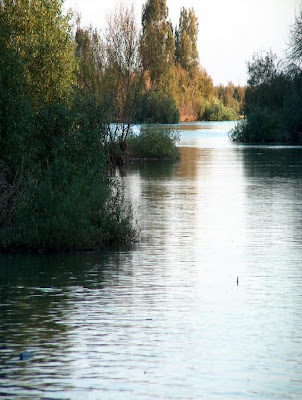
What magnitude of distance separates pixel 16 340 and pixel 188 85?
109894 millimetres

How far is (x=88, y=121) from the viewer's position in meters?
17.6

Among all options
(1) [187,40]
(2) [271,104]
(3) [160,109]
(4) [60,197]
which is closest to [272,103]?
(2) [271,104]

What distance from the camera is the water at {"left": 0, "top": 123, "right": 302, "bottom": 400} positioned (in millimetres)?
7676

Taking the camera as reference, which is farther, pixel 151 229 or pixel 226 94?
pixel 226 94

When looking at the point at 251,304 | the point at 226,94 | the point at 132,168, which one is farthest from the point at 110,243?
the point at 226,94

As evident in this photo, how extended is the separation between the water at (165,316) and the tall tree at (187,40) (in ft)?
329

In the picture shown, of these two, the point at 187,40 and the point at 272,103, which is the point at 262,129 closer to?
the point at 272,103

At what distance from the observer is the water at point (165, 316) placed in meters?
7.68

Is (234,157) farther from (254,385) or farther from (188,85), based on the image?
(188,85)

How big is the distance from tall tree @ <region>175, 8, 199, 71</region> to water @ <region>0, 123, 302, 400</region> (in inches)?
3949

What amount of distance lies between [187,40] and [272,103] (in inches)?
1879

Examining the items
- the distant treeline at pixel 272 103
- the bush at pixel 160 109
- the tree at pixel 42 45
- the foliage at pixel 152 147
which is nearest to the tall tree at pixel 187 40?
the bush at pixel 160 109

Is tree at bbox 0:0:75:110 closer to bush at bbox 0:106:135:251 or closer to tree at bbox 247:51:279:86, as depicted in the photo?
bush at bbox 0:106:135:251

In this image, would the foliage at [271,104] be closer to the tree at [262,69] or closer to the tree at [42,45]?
the tree at [262,69]
